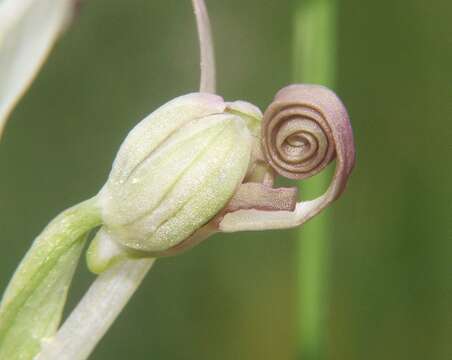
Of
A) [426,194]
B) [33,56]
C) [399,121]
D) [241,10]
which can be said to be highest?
[241,10]

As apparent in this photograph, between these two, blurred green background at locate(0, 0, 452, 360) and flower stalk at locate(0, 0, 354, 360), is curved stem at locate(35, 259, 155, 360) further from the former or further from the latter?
blurred green background at locate(0, 0, 452, 360)

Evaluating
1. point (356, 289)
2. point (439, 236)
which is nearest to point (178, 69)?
point (356, 289)

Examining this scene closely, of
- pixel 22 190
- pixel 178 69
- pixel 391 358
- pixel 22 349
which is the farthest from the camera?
pixel 178 69

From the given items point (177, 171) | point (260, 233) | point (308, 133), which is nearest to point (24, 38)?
point (177, 171)

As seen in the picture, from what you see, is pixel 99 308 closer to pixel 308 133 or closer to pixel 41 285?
pixel 41 285

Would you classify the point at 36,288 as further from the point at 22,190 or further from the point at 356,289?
the point at 22,190

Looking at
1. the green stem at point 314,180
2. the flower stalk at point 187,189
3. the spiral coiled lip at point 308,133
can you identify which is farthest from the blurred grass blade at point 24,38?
the green stem at point 314,180
